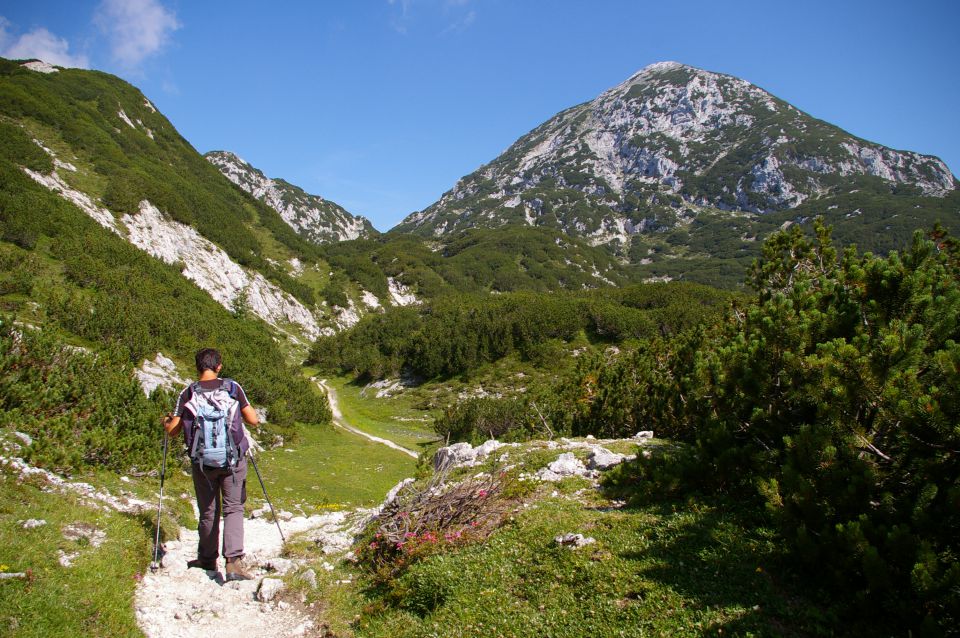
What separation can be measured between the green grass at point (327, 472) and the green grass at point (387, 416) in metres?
6.90

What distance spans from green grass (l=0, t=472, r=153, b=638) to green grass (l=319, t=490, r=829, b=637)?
2.71m

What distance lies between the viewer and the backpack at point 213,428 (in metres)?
6.70

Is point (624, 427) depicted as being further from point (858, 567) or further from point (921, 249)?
point (858, 567)

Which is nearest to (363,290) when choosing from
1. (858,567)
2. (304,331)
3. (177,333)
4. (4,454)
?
(304,331)

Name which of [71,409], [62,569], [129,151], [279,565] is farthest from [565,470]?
[129,151]

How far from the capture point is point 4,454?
8320mm

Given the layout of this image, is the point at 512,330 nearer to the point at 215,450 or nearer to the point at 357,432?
the point at 357,432

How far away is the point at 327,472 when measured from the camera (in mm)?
23203

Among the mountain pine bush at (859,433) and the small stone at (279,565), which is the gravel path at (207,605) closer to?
the small stone at (279,565)

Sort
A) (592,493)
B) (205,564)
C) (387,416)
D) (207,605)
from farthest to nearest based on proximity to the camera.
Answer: (387,416)
(592,493)
(205,564)
(207,605)

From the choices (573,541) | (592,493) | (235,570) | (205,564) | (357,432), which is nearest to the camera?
(573,541)

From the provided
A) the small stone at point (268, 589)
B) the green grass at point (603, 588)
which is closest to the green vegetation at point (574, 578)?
the green grass at point (603, 588)

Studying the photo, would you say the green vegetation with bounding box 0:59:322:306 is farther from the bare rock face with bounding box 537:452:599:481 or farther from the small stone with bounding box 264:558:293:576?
the bare rock face with bounding box 537:452:599:481

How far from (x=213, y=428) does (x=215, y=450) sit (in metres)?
0.33
